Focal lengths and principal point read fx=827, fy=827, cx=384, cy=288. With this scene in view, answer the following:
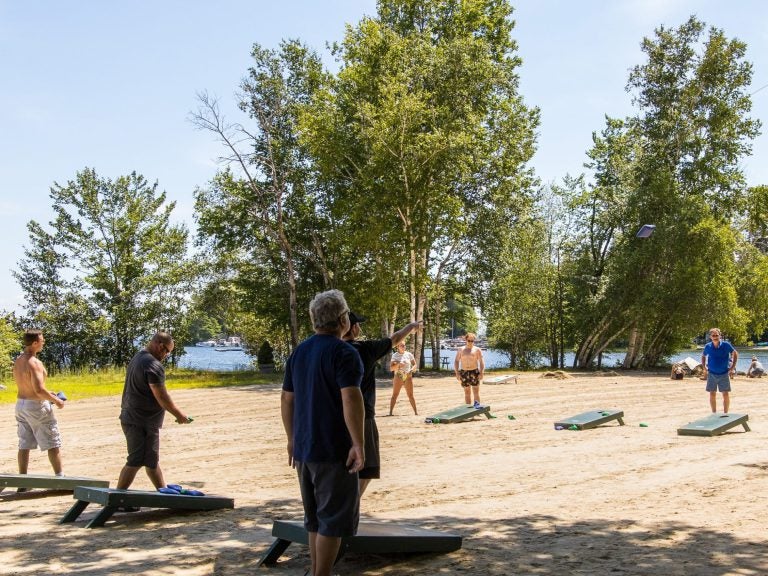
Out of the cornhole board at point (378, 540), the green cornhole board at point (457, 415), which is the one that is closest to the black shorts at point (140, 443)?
the cornhole board at point (378, 540)

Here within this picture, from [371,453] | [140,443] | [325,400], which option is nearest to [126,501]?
[140,443]

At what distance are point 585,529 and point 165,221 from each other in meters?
43.0

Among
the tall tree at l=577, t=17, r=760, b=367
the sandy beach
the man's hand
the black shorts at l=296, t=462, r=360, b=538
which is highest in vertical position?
the tall tree at l=577, t=17, r=760, b=367

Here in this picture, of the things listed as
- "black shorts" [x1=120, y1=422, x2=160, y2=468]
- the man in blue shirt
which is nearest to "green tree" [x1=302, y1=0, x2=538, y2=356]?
the man in blue shirt

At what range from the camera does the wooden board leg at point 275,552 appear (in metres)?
6.41

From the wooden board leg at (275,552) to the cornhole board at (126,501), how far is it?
2.06 metres

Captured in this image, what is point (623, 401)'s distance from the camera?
23.6 metres

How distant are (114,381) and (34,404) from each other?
77.7 feet

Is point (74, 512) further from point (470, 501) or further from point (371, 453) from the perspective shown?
point (470, 501)

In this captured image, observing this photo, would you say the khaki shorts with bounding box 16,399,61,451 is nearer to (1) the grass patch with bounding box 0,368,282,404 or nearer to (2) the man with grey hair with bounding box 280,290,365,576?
(2) the man with grey hair with bounding box 280,290,365,576

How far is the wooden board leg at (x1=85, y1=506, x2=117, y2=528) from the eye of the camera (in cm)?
798

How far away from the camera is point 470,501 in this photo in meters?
9.27

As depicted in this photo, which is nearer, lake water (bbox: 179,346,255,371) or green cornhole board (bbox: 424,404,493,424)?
green cornhole board (bbox: 424,404,493,424)

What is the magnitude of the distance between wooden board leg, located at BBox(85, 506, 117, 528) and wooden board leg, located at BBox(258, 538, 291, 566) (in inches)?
89.8
